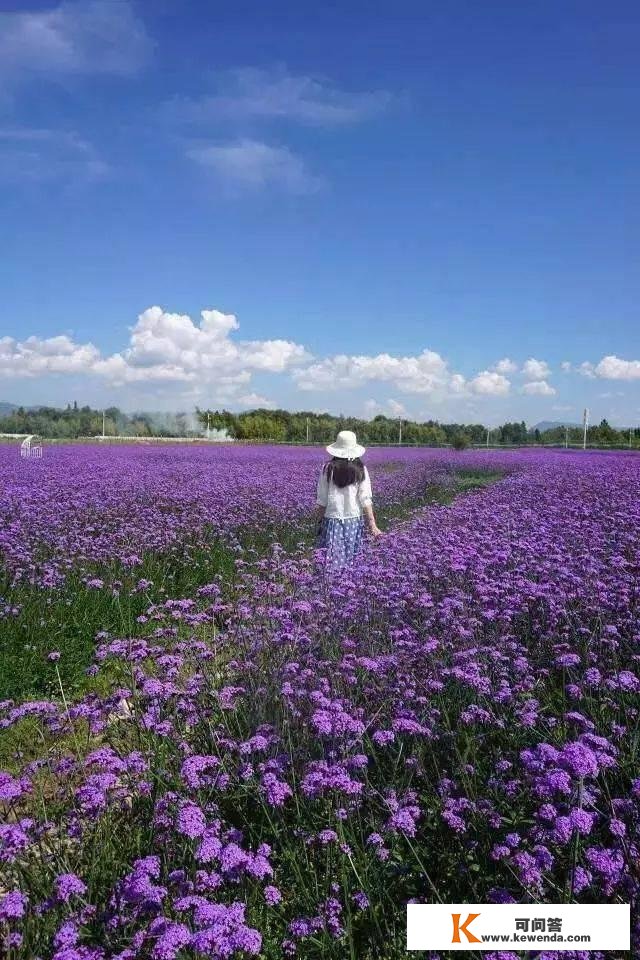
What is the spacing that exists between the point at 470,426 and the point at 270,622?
75725 millimetres

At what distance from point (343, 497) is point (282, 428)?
6186 centimetres

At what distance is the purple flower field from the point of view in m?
2.00

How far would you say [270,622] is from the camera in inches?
169

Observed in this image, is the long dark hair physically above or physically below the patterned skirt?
above

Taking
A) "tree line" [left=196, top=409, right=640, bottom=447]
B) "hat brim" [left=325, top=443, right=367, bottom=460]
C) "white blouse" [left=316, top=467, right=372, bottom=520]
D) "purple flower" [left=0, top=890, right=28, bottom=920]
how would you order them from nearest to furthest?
1. "purple flower" [left=0, top=890, right=28, bottom=920]
2. "hat brim" [left=325, top=443, right=367, bottom=460]
3. "white blouse" [left=316, top=467, right=372, bottom=520]
4. "tree line" [left=196, top=409, right=640, bottom=447]

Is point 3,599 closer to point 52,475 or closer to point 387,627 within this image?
point 387,627

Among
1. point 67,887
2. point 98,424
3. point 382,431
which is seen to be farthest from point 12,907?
point 98,424

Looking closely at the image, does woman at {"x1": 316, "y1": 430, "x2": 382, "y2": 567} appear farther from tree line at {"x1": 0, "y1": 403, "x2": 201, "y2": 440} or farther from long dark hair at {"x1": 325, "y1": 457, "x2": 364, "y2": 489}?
tree line at {"x1": 0, "y1": 403, "x2": 201, "y2": 440}

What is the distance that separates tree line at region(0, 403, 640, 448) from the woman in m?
51.3

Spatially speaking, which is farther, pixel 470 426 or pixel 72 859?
pixel 470 426

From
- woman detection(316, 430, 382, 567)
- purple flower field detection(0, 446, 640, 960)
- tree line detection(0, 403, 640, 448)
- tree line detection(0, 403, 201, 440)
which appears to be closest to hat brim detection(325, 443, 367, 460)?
woman detection(316, 430, 382, 567)

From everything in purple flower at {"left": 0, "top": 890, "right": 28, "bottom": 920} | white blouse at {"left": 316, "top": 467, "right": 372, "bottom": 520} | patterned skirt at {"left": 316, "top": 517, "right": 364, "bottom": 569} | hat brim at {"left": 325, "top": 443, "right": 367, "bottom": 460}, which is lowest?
purple flower at {"left": 0, "top": 890, "right": 28, "bottom": 920}

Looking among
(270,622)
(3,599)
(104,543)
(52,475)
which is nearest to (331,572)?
(270,622)

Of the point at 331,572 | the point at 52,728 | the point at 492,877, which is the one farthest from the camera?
the point at 331,572
